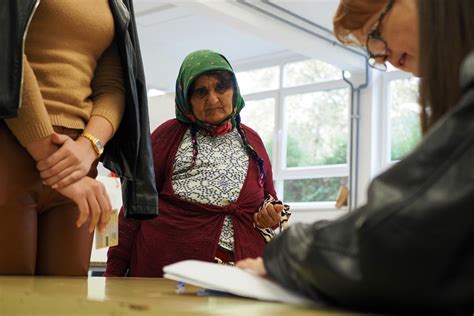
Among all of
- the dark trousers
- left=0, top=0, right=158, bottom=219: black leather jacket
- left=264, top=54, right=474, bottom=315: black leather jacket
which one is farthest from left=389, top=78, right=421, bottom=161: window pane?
left=264, top=54, right=474, bottom=315: black leather jacket

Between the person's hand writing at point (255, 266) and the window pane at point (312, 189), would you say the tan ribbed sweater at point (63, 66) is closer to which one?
the person's hand writing at point (255, 266)

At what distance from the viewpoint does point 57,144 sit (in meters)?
1.20

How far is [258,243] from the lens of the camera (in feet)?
7.25

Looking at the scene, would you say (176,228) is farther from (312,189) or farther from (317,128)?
(317,128)

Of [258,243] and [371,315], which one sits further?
[258,243]

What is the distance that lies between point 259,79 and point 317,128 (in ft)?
3.16

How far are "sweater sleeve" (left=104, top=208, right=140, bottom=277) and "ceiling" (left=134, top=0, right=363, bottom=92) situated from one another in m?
2.58

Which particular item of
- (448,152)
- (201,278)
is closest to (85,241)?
(201,278)

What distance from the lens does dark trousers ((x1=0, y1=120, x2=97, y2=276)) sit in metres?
1.19

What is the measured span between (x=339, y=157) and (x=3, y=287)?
5753 mm

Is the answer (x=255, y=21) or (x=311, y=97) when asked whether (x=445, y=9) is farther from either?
(x=311, y=97)

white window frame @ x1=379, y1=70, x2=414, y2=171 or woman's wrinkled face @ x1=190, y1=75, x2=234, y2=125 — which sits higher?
white window frame @ x1=379, y1=70, x2=414, y2=171

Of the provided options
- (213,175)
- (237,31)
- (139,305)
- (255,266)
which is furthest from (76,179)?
(237,31)

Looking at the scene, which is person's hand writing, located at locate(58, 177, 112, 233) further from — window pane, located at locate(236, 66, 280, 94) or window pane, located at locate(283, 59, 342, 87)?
window pane, located at locate(236, 66, 280, 94)
